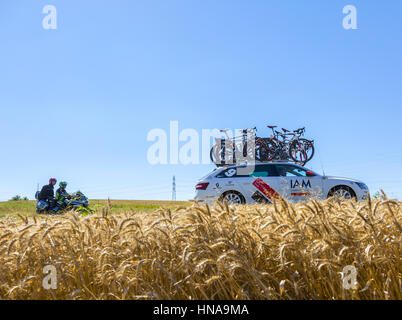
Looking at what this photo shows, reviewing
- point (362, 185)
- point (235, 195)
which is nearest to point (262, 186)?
point (235, 195)

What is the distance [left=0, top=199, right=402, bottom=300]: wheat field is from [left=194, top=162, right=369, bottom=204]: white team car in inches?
342

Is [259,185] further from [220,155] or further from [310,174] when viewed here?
[220,155]

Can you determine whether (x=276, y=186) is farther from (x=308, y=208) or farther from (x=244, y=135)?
(x=308, y=208)

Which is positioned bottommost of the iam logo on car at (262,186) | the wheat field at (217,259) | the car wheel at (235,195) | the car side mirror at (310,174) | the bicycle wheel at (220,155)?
the wheat field at (217,259)

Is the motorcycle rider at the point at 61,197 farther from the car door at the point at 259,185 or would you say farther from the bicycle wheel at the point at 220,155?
the bicycle wheel at the point at 220,155

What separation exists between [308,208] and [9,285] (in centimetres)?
275

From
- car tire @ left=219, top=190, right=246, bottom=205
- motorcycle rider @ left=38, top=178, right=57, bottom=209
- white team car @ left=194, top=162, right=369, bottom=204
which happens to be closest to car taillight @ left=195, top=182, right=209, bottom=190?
white team car @ left=194, top=162, right=369, bottom=204

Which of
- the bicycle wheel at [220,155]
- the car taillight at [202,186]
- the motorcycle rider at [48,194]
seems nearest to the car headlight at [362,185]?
the car taillight at [202,186]

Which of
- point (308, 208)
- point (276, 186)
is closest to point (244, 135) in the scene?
point (276, 186)

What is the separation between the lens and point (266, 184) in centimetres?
1246

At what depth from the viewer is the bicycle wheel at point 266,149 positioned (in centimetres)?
1797

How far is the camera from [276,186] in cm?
1252

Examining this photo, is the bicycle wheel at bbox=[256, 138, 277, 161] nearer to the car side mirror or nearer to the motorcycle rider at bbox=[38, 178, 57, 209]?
the car side mirror

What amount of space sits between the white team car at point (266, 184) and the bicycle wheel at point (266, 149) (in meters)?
4.93
